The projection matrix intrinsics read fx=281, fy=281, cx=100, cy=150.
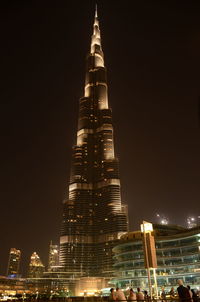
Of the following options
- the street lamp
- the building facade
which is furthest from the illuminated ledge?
the street lamp

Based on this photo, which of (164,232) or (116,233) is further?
(116,233)

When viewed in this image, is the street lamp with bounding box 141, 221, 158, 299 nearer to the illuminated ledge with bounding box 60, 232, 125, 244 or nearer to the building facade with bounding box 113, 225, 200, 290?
the building facade with bounding box 113, 225, 200, 290

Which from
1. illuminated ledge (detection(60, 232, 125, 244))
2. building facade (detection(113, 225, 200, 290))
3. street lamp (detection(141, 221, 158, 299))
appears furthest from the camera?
illuminated ledge (detection(60, 232, 125, 244))

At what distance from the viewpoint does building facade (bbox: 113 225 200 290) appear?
8469 cm

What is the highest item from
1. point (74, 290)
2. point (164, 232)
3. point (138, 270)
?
point (164, 232)

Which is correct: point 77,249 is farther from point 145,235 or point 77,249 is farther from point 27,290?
point 145,235

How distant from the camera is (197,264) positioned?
83250mm

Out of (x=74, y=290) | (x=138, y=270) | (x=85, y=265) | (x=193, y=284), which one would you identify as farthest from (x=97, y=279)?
(x=193, y=284)

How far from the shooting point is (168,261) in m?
89.2

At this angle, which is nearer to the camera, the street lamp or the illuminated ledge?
the street lamp

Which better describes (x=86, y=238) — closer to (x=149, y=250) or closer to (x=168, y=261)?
(x=168, y=261)

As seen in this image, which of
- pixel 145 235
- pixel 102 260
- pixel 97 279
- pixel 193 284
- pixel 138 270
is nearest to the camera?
pixel 145 235

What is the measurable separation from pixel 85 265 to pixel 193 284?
118056mm

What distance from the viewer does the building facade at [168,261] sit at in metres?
84.7
